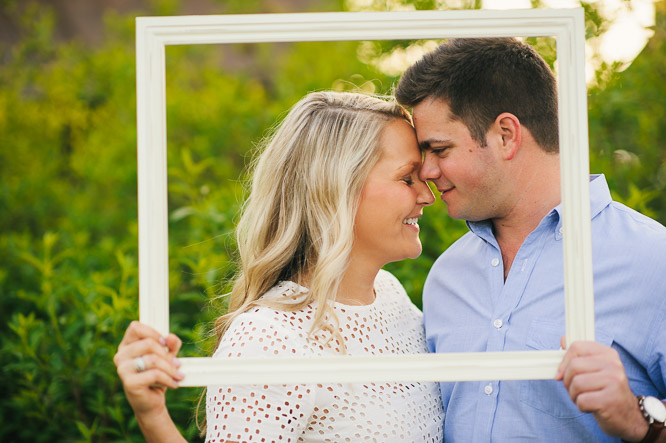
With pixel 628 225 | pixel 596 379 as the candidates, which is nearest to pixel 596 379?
pixel 596 379

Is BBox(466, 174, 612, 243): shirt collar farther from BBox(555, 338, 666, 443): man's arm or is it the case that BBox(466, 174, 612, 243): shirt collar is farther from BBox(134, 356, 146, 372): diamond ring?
BBox(134, 356, 146, 372): diamond ring

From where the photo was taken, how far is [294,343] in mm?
1987

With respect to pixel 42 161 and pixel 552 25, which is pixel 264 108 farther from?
pixel 552 25

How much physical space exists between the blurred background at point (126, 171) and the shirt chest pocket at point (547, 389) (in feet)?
3.49

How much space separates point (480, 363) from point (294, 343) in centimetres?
60

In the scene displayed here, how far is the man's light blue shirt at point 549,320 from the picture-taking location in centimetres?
200

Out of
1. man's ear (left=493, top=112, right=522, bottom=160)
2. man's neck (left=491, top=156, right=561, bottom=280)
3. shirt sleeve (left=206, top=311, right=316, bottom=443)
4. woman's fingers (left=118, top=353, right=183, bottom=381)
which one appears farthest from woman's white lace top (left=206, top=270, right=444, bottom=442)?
man's ear (left=493, top=112, right=522, bottom=160)

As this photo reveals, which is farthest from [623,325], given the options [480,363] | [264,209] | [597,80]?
[597,80]

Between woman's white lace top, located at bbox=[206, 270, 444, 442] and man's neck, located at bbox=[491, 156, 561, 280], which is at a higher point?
man's neck, located at bbox=[491, 156, 561, 280]

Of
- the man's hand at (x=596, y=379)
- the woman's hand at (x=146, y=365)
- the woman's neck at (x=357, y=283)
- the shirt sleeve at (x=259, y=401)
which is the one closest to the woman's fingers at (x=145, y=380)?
the woman's hand at (x=146, y=365)

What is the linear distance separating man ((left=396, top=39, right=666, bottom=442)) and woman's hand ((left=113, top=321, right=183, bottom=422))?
1.01 m

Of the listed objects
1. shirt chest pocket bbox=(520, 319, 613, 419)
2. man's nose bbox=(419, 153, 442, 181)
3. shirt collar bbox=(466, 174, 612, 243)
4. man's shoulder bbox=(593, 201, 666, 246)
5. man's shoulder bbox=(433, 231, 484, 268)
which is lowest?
shirt chest pocket bbox=(520, 319, 613, 419)

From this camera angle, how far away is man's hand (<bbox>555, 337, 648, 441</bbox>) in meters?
1.60

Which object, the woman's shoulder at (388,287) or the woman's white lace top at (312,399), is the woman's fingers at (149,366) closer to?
the woman's white lace top at (312,399)
